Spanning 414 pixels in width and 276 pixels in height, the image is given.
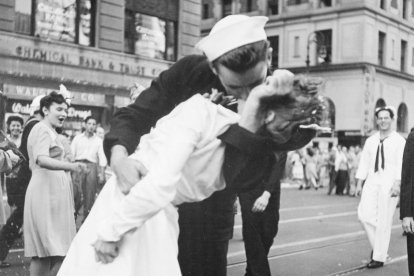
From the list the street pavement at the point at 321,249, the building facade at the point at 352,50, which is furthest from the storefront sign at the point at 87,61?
the building facade at the point at 352,50

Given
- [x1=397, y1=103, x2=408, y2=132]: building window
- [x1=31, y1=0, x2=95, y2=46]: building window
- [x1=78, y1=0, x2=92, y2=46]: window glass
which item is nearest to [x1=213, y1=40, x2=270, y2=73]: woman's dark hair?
[x1=31, y1=0, x2=95, y2=46]: building window

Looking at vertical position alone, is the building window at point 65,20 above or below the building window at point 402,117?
above

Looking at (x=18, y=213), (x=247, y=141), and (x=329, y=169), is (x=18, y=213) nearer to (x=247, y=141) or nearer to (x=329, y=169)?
(x=247, y=141)

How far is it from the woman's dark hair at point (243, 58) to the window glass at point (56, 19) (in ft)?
55.6

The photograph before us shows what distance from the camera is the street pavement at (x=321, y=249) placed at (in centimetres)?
738

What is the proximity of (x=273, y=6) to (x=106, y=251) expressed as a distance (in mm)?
44132

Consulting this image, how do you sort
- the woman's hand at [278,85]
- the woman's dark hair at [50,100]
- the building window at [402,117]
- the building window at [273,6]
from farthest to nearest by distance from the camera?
the building window at [273,6] → the building window at [402,117] → the woman's dark hair at [50,100] → the woman's hand at [278,85]

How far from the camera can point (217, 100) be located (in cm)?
271

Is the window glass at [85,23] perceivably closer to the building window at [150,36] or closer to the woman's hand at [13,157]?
the building window at [150,36]

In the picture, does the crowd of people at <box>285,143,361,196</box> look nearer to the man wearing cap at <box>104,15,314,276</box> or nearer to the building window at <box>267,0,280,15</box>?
the building window at <box>267,0,280,15</box>

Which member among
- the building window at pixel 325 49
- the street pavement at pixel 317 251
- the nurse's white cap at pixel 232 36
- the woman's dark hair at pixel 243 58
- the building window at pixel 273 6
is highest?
the building window at pixel 273 6

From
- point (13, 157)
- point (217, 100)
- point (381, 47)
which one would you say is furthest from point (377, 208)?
point (381, 47)

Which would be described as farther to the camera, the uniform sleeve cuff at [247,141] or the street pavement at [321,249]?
the street pavement at [321,249]

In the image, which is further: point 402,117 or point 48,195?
point 402,117
